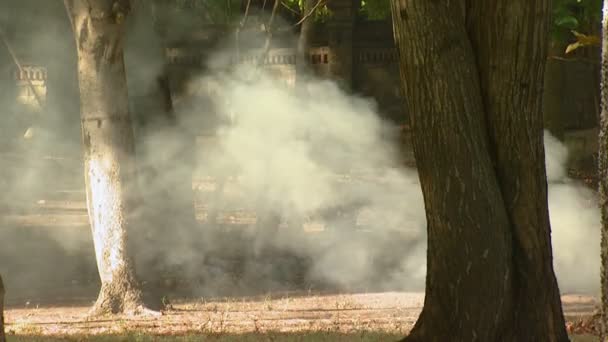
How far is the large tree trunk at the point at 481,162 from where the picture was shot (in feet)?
19.9

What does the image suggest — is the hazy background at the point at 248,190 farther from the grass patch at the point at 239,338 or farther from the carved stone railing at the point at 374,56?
the grass patch at the point at 239,338

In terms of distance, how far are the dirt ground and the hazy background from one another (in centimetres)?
81

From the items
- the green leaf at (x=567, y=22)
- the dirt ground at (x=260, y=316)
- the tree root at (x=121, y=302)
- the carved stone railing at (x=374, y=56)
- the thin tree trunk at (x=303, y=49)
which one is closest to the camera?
the dirt ground at (x=260, y=316)

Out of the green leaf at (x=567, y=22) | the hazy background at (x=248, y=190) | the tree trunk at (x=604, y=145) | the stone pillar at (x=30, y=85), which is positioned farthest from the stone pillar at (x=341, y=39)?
the tree trunk at (x=604, y=145)

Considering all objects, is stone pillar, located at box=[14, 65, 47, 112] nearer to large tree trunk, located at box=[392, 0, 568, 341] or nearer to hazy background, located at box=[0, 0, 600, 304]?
hazy background, located at box=[0, 0, 600, 304]

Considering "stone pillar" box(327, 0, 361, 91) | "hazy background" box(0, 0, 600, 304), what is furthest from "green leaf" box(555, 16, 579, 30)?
"stone pillar" box(327, 0, 361, 91)

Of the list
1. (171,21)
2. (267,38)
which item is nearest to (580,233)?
(267,38)

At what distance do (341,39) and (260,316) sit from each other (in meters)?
11.6

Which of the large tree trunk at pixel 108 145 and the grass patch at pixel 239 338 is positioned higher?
the large tree trunk at pixel 108 145

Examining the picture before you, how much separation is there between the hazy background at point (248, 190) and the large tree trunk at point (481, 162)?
19.3 ft

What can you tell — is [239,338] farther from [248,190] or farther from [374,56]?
[374,56]

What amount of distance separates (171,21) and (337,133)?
5700 mm

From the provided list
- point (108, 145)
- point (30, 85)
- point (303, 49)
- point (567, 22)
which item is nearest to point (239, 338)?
point (108, 145)

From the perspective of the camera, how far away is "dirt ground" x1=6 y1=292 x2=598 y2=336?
9.48 m
